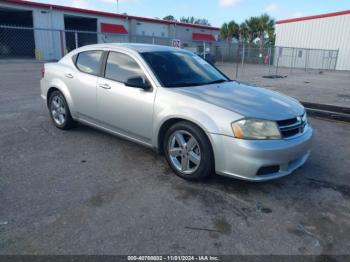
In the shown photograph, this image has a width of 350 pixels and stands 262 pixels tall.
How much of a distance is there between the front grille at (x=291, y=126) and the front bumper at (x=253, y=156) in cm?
8

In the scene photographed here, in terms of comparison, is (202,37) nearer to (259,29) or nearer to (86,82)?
(259,29)

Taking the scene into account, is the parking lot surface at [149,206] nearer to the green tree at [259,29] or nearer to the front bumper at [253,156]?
the front bumper at [253,156]

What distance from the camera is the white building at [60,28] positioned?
26.0 m

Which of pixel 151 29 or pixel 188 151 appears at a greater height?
pixel 151 29

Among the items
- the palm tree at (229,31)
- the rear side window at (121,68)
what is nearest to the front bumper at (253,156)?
the rear side window at (121,68)

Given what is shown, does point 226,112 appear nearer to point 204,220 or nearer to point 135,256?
point 204,220

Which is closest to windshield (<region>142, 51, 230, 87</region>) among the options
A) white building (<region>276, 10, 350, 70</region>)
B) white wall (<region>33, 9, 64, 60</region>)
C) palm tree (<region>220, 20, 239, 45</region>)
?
white wall (<region>33, 9, 64, 60</region>)

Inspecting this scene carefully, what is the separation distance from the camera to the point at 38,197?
326 centimetres

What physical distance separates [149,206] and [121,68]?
2.16 meters

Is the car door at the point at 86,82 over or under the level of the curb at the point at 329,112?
over

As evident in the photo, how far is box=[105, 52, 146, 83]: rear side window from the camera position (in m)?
4.25

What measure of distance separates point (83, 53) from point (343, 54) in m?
30.3

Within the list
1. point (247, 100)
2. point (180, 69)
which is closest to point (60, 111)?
point (180, 69)

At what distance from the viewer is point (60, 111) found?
547 centimetres
